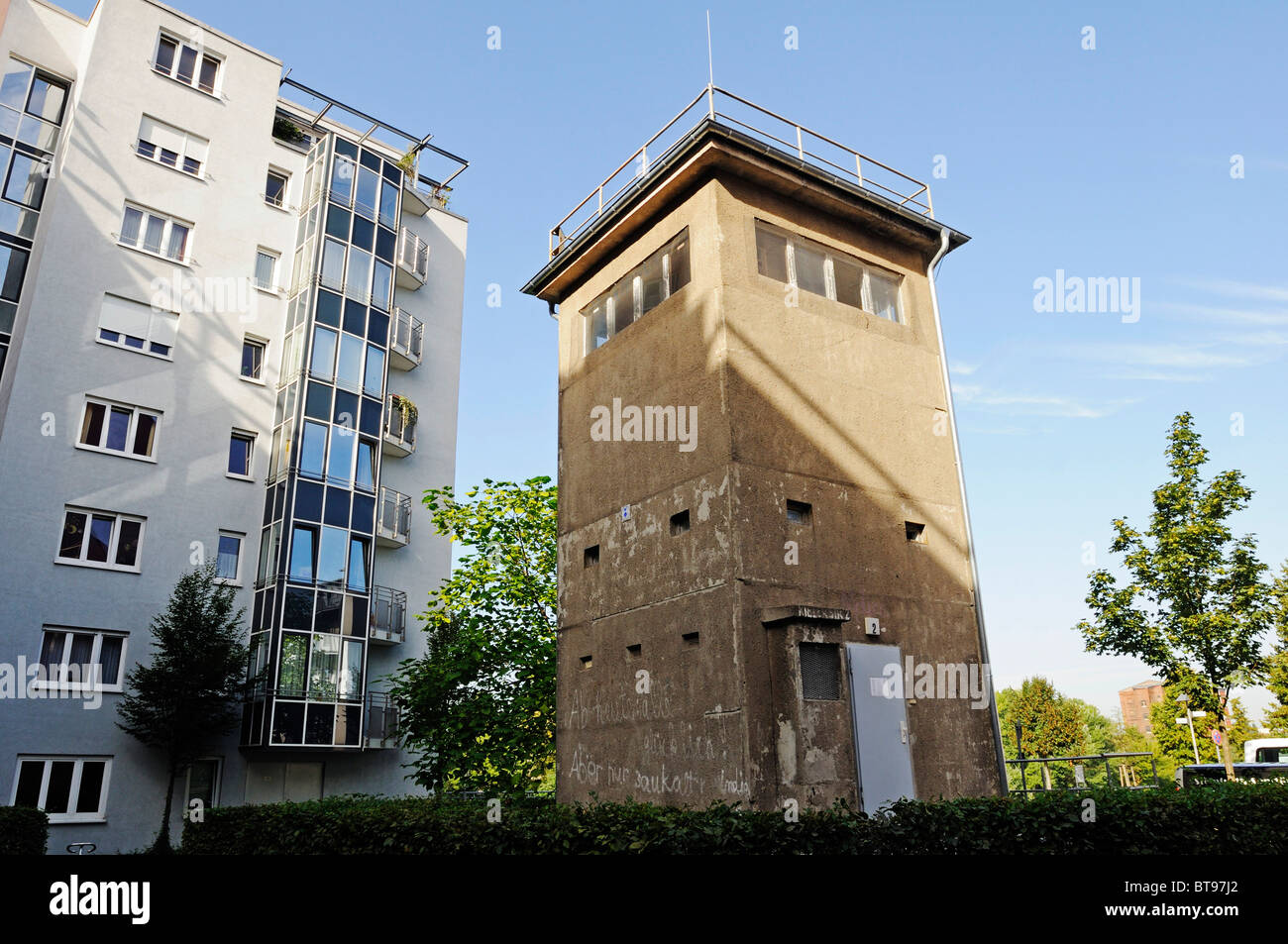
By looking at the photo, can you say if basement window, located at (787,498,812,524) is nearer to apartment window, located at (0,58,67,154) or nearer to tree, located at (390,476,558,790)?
tree, located at (390,476,558,790)

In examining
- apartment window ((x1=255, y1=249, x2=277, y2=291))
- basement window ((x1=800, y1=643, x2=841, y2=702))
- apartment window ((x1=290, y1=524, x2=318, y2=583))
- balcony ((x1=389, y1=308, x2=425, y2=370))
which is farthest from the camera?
balcony ((x1=389, y1=308, x2=425, y2=370))

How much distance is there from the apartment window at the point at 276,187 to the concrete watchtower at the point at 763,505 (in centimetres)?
1957

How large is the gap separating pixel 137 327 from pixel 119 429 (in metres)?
3.46

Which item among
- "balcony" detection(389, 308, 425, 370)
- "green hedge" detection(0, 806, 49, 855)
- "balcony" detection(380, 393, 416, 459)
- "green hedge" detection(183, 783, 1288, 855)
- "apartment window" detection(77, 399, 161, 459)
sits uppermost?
"balcony" detection(389, 308, 425, 370)

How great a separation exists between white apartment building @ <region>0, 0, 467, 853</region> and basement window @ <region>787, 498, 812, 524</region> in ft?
60.5

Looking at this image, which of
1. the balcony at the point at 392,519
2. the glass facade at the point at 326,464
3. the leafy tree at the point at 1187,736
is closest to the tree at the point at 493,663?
the glass facade at the point at 326,464

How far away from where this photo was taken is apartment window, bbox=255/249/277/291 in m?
31.4

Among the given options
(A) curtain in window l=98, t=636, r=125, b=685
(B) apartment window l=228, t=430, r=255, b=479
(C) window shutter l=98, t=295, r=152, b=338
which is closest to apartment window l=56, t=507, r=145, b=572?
(A) curtain in window l=98, t=636, r=125, b=685

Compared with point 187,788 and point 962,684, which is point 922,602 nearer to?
point 962,684

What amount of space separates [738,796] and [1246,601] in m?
19.4

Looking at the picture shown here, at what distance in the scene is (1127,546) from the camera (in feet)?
85.4

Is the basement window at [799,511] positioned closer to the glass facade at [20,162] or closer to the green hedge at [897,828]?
the green hedge at [897,828]

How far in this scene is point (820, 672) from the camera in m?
13.2

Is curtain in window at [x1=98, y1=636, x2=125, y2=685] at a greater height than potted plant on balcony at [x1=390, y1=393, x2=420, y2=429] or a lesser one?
lesser
